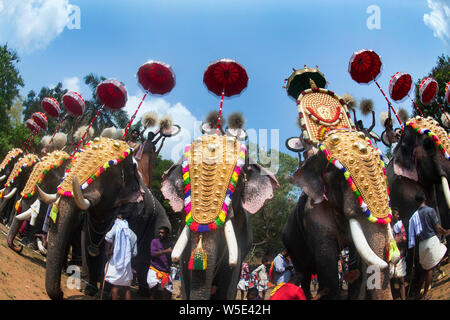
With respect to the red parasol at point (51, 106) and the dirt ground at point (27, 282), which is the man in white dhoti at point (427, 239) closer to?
the dirt ground at point (27, 282)

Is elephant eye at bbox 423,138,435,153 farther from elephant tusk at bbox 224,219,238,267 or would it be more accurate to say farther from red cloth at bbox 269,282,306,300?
red cloth at bbox 269,282,306,300

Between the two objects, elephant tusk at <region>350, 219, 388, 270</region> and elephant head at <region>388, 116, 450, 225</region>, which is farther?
elephant head at <region>388, 116, 450, 225</region>

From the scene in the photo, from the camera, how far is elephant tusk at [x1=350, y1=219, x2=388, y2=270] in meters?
3.97

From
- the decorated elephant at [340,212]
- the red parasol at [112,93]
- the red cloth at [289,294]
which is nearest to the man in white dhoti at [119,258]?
the red cloth at [289,294]

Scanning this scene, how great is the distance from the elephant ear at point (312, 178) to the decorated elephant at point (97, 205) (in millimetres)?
3354

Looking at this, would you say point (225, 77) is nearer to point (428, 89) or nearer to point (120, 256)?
point (120, 256)

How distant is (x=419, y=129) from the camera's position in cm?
711

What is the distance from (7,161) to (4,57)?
20.0m

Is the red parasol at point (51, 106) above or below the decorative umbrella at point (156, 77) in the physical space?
above

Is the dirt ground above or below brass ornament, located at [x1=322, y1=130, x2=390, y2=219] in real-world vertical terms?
below

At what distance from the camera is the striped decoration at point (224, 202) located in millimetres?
4426

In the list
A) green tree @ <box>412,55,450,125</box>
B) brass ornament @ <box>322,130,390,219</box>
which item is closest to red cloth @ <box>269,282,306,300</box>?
brass ornament @ <box>322,130,390,219</box>
